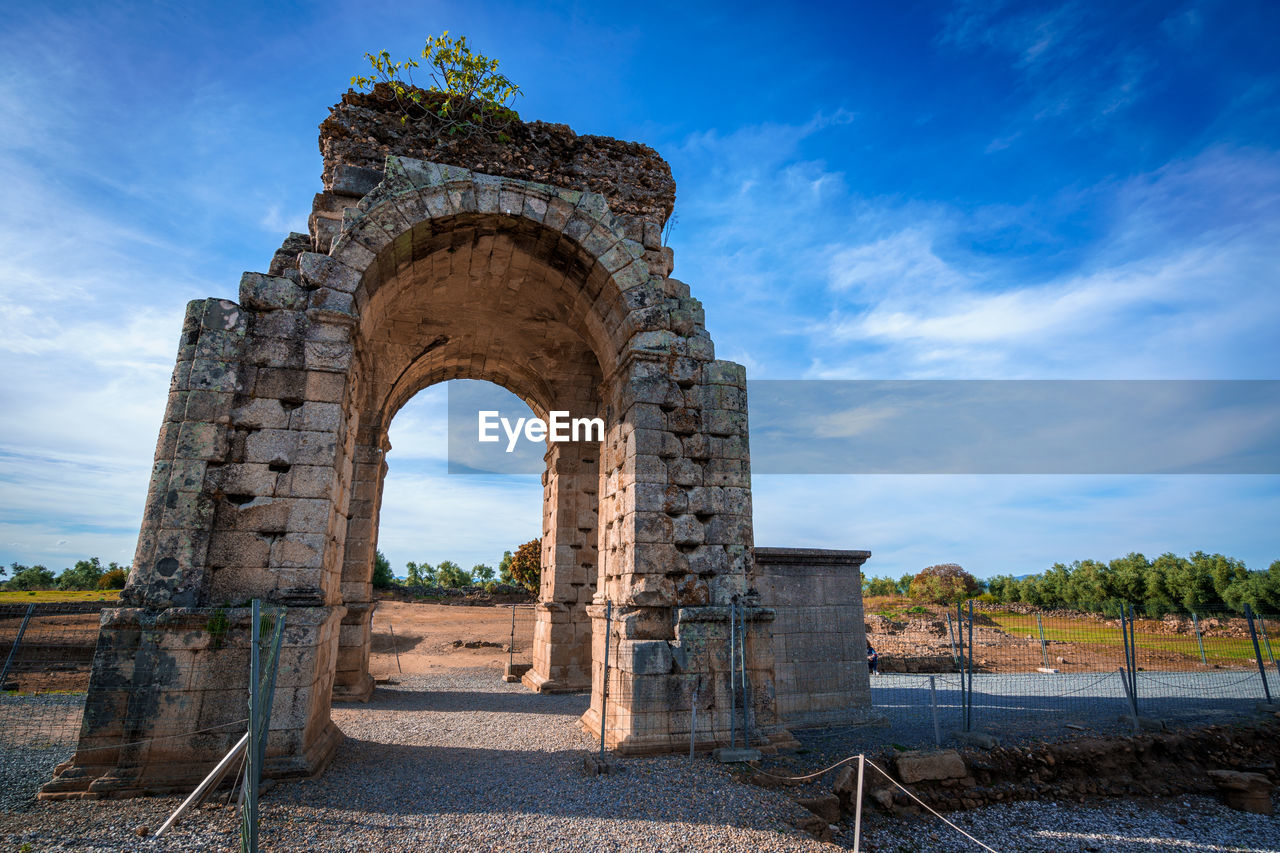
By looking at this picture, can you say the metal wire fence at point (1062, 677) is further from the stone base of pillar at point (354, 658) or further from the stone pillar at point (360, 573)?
the stone pillar at point (360, 573)

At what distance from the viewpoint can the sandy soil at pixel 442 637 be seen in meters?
16.2

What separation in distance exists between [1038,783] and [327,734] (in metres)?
7.59

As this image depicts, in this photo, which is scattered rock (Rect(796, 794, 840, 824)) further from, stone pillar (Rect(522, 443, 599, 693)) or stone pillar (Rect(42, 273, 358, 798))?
stone pillar (Rect(522, 443, 599, 693))

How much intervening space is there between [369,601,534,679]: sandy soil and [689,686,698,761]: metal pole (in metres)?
10.2

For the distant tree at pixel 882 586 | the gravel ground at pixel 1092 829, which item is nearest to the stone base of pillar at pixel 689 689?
the gravel ground at pixel 1092 829

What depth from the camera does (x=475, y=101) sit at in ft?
25.2

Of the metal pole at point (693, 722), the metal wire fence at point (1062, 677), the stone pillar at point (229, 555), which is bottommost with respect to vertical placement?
the metal wire fence at point (1062, 677)

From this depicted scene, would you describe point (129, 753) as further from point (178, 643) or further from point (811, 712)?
point (811, 712)

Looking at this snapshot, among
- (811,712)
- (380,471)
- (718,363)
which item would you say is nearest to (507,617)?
(380,471)

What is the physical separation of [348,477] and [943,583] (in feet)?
173

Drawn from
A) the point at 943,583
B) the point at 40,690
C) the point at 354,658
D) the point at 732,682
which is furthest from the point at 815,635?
the point at 943,583

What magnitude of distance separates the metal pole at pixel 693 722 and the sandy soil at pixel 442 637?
1018 centimetres

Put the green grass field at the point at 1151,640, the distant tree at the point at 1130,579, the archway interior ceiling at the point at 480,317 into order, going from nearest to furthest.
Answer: the archway interior ceiling at the point at 480,317
the green grass field at the point at 1151,640
the distant tree at the point at 1130,579

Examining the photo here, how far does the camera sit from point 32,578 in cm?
4066
